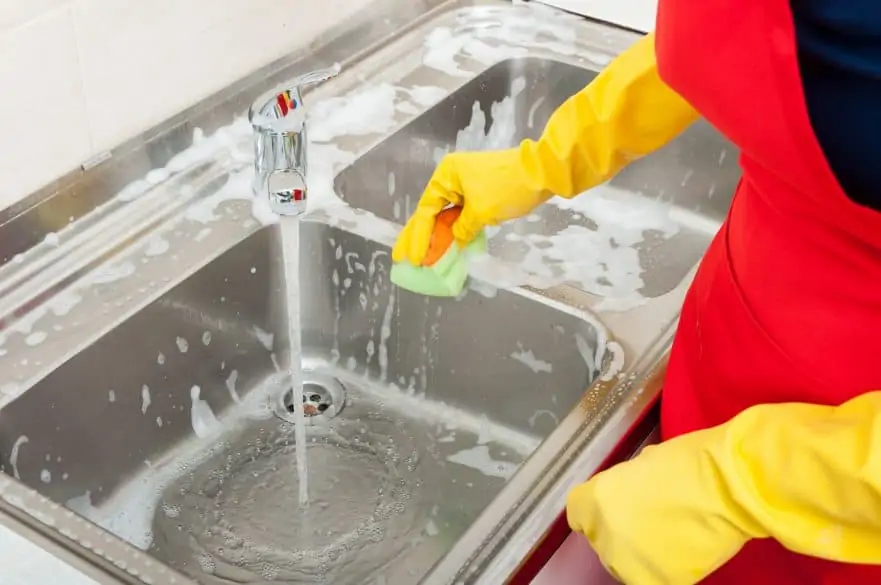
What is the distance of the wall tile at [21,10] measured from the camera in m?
0.73

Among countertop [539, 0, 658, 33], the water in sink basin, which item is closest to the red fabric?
the water in sink basin

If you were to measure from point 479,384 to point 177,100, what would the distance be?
0.38 meters

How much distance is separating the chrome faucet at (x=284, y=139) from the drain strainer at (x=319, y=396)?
253mm

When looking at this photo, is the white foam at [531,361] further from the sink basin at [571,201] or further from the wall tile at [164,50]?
the wall tile at [164,50]

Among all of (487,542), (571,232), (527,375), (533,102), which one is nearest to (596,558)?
(487,542)

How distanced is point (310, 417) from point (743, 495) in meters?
0.52

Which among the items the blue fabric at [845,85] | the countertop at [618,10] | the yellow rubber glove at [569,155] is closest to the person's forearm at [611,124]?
the yellow rubber glove at [569,155]

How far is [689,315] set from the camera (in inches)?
28.7

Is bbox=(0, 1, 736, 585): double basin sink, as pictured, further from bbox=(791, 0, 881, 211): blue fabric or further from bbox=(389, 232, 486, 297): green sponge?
bbox=(791, 0, 881, 211): blue fabric

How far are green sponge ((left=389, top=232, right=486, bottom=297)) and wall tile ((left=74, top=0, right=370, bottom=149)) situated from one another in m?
0.26

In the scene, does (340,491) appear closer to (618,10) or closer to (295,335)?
(295,335)

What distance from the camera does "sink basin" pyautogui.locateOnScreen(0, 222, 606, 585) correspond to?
817 millimetres

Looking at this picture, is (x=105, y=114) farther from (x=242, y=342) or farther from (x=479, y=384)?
(x=479, y=384)

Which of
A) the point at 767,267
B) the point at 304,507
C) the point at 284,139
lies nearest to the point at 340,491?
the point at 304,507
